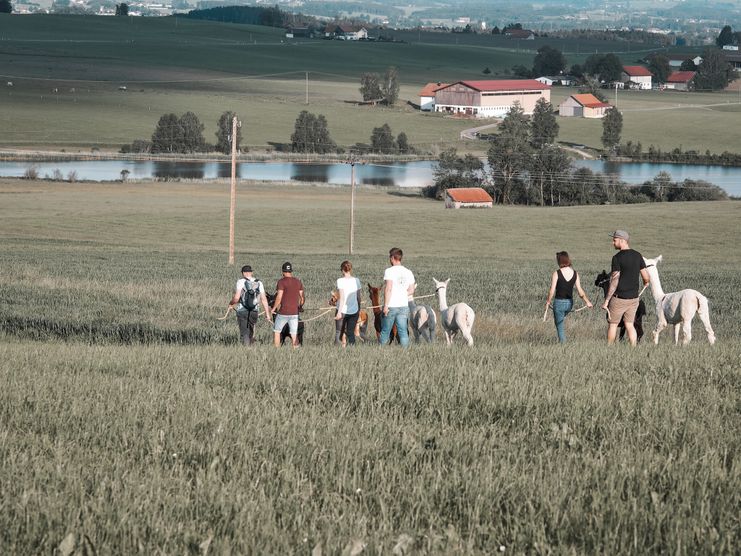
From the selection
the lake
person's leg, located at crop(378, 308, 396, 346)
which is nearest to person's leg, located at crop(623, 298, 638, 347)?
person's leg, located at crop(378, 308, 396, 346)

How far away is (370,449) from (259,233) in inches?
2163

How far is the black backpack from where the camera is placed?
1761 cm

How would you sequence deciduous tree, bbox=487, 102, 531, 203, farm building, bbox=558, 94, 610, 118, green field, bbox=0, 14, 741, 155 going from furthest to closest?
farm building, bbox=558, 94, 610, 118 → green field, bbox=0, 14, 741, 155 → deciduous tree, bbox=487, 102, 531, 203

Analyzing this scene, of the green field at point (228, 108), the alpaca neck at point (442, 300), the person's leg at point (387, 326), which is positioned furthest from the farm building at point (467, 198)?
the person's leg at point (387, 326)

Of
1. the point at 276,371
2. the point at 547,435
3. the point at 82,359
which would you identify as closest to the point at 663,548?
the point at 547,435

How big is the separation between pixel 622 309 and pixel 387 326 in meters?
3.63

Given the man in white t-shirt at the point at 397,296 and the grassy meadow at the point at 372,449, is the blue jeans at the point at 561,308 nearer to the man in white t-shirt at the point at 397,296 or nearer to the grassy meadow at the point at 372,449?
the grassy meadow at the point at 372,449

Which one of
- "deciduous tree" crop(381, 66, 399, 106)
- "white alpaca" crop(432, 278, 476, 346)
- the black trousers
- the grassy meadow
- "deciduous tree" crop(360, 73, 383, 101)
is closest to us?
the grassy meadow

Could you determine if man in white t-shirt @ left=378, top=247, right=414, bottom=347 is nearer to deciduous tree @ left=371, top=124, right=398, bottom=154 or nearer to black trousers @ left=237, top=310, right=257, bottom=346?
black trousers @ left=237, top=310, right=257, bottom=346

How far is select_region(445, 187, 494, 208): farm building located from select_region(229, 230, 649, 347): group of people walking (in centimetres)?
6645

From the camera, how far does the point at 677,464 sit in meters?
7.73

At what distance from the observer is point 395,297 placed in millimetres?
16609

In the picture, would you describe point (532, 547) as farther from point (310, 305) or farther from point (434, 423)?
point (310, 305)

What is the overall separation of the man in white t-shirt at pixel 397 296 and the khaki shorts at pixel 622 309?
10.1 feet
